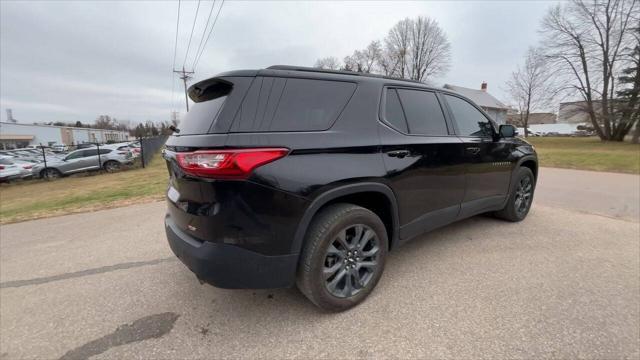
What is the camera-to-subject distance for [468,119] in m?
3.40

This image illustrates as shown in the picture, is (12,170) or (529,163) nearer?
(529,163)

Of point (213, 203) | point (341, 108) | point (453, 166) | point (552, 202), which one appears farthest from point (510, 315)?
point (552, 202)

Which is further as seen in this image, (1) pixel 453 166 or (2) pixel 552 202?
(2) pixel 552 202

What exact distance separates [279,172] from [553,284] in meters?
2.72

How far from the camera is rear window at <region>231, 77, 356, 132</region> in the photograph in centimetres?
189

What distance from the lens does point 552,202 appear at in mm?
5555

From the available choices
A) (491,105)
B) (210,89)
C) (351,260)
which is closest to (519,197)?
(351,260)

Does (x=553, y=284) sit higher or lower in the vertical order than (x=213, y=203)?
lower

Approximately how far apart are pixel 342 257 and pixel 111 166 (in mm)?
17545

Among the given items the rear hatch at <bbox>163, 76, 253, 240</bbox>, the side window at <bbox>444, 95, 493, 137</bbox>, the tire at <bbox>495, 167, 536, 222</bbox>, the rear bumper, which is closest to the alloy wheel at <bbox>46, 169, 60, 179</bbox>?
the rear hatch at <bbox>163, 76, 253, 240</bbox>

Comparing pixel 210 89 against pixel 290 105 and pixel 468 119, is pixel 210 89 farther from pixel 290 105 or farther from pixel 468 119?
pixel 468 119

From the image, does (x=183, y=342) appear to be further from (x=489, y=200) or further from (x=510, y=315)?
(x=489, y=200)

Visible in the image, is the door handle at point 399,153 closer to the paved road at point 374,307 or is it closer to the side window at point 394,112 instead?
the side window at point 394,112

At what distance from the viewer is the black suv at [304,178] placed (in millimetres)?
1826
